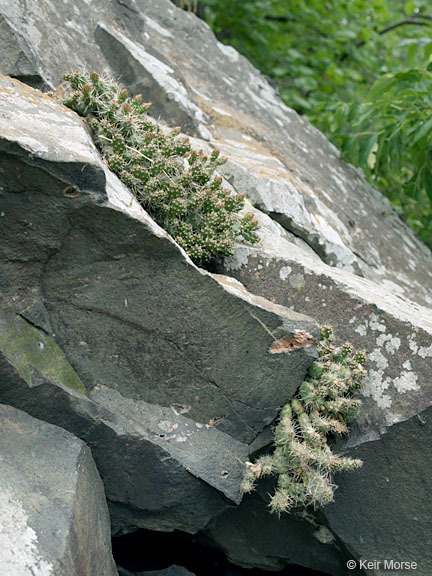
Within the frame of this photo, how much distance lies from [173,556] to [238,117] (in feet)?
13.2

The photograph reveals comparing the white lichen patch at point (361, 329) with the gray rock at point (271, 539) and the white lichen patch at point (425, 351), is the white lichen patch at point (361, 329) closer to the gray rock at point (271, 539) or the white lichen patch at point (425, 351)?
the white lichen patch at point (425, 351)

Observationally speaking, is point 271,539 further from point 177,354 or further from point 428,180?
point 428,180

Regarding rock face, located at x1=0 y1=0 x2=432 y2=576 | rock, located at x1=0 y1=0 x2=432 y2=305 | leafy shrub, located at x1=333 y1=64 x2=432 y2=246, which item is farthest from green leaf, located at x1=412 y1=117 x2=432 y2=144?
rock face, located at x1=0 y1=0 x2=432 y2=576

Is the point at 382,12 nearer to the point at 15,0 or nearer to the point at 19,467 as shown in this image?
the point at 15,0

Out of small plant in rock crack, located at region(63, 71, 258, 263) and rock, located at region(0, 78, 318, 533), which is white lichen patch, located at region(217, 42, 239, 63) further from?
rock, located at region(0, 78, 318, 533)

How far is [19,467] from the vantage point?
2.48 m

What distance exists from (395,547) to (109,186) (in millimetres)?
2378

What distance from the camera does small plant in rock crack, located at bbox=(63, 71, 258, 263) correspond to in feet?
10.9

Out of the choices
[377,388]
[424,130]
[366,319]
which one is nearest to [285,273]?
[366,319]

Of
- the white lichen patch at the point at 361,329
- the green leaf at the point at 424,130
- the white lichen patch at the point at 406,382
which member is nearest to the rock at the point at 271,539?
the white lichen patch at the point at 406,382

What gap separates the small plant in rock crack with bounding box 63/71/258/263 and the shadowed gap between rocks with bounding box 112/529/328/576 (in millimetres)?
1677

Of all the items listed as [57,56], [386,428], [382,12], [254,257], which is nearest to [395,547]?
[386,428]

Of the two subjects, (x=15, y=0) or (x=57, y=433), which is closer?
(x=57, y=433)

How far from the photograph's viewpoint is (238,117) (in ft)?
19.2
